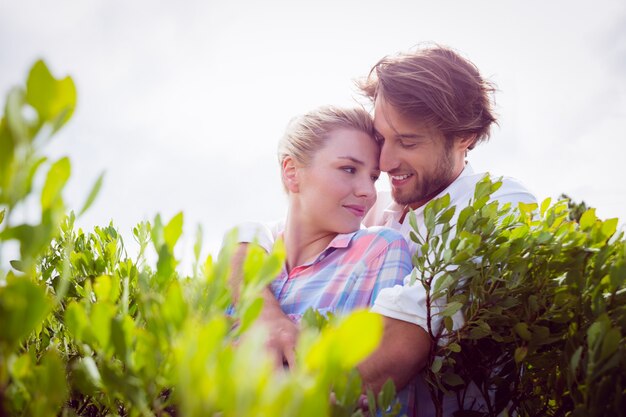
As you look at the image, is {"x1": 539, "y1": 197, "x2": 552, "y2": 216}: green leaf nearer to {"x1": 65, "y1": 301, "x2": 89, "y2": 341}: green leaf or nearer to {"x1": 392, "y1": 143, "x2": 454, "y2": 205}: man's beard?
{"x1": 65, "y1": 301, "x2": 89, "y2": 341}: green leaf

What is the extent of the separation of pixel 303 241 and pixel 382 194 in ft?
4.92

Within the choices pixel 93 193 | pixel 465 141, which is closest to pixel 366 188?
pixel 465 141

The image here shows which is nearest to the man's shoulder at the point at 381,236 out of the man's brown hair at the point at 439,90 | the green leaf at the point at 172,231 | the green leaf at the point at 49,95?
the man's brown hair at the point at 439,90

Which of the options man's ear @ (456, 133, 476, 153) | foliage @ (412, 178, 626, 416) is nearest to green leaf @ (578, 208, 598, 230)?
foliage @ (412, 178, 626, 416)

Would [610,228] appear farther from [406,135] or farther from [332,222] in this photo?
[406,135]

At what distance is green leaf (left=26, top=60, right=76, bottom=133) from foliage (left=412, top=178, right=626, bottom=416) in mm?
1117

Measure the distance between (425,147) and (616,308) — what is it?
2.37 meters

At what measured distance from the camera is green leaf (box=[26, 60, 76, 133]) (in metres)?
0.55

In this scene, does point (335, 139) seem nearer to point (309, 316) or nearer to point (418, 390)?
point (418, 390)

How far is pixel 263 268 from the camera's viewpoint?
673 mm

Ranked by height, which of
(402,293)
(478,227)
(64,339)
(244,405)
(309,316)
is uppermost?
(244,405)

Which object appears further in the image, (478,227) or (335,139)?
(335,139)

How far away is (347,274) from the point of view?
8.16 ft

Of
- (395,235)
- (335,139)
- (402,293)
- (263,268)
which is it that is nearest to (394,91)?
(335,139)
